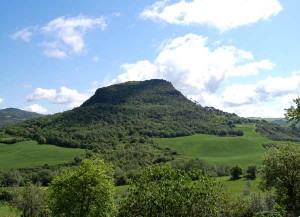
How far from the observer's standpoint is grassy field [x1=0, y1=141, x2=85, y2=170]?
536ft

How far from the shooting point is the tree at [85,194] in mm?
48062

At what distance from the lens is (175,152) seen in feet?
611

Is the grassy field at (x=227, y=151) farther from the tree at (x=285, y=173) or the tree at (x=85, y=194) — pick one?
the tree at (x=85, y=194)

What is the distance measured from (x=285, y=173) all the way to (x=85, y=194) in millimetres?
26454

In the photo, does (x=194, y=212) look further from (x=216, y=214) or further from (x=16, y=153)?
(x=16, y=153)

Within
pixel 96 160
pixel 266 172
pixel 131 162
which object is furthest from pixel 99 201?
pixel 131 162

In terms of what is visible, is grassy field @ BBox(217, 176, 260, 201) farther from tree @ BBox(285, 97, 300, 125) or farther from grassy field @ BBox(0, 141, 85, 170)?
grassy field @ BBox(0, 141, 85, 170)

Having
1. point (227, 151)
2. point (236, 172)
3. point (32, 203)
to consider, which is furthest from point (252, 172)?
point (32, 203)

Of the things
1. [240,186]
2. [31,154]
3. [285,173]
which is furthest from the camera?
Answer: [31,154]

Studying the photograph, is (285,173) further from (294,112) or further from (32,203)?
(32,203)

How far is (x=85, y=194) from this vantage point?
158 ft

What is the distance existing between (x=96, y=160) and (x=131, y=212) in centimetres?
1784

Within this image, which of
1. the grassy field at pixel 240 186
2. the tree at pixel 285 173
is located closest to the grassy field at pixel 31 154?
the grassy field at pixel 240 186

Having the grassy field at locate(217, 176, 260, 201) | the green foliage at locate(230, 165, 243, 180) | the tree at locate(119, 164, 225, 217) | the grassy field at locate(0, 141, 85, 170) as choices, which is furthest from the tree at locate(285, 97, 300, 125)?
the grassy field at locate(0, 141, 85, 170)
